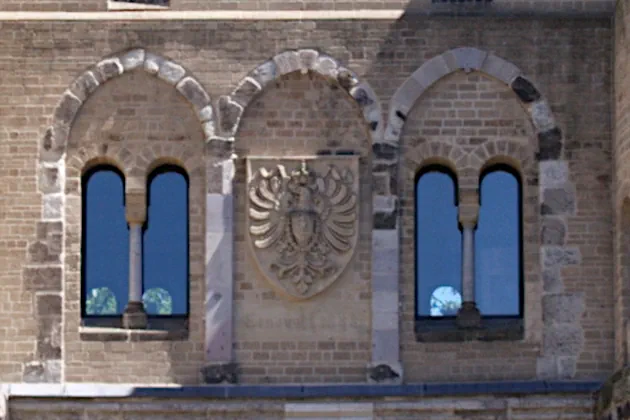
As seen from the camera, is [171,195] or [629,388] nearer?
[629,388]

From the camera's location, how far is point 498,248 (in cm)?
3366

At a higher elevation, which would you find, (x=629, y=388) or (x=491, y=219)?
(x=491, y=219)

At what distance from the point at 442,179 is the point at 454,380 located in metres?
2.51

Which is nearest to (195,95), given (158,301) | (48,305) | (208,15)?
(208,15)

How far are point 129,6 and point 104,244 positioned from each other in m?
2.92

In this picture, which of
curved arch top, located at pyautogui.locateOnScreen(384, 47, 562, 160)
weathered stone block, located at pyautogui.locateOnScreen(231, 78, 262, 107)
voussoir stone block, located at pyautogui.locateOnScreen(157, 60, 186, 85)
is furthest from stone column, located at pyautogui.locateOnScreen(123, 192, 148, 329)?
curved arch top, located at pyautogui.locateOnScreen(384, 47, 562, 160)

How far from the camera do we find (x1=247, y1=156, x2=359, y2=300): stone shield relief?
33188 mm

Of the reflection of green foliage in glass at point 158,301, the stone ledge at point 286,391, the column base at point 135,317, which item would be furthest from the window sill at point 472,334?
the column base at point 135,317

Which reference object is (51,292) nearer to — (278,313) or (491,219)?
(278,313)

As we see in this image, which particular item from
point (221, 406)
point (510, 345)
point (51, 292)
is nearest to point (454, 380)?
point (510, 345)

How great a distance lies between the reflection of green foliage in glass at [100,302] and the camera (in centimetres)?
3353

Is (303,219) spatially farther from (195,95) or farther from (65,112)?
(65,112)

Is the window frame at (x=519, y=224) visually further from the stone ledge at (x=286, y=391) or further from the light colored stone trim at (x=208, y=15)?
the light colored stone trim at (x=208, y=15)

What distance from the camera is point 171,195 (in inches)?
1329
